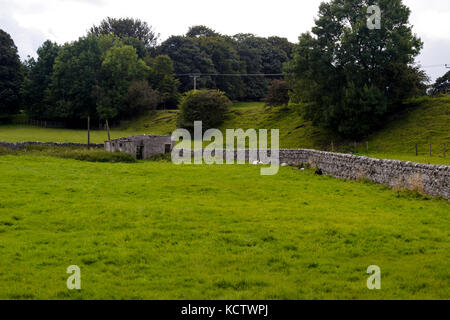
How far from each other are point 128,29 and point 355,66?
79893 mm

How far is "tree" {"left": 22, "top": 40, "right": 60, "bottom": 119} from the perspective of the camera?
81.9m

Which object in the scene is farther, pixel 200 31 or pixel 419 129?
pixel 200 31

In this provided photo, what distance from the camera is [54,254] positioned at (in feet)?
33.4

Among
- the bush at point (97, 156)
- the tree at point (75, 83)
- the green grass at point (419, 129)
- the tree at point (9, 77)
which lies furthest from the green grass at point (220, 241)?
the tree at point (9, 77)

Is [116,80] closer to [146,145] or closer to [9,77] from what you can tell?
[9,77]

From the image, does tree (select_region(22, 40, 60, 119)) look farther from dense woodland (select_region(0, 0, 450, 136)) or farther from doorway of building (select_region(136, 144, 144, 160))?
doorway of building (select_region(136, 144, 144, 160))

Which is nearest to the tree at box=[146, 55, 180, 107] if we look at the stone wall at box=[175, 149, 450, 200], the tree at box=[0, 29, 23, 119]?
the tree at box=[0, 29, 23, 119]

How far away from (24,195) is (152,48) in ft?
328

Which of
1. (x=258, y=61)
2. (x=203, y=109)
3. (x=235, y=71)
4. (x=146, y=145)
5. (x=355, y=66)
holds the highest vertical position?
(x=258, y=61)

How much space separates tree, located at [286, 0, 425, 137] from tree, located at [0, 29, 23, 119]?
171 ft

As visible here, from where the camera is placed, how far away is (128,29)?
11669 cm

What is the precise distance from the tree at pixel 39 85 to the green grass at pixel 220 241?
67.3m

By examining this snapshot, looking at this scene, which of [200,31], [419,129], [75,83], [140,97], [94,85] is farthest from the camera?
[200,31]

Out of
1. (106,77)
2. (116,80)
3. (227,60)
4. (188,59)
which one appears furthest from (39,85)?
(227,60)
